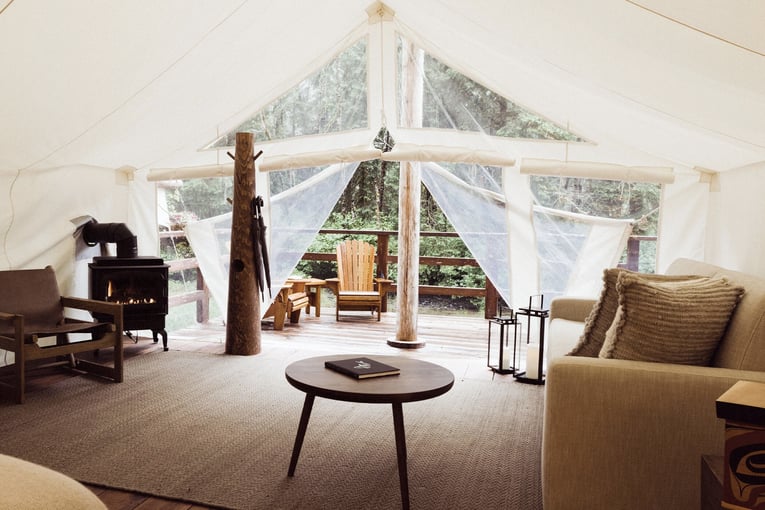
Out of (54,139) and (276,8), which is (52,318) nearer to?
(54,139)

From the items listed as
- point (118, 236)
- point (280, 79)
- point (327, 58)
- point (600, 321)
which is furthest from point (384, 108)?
point (600, 321)

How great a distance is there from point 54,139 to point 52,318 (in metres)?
1.28

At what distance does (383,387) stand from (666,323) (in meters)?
1.08

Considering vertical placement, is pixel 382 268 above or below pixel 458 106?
below

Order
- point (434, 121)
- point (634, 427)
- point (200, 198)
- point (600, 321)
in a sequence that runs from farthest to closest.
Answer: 1. point (200, 198)
2. point (434, 121)
3. point (600, 321)
4. point (634, 427)

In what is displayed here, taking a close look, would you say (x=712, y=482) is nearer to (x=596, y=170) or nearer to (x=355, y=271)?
(x=596, y=170)

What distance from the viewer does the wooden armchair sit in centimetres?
359

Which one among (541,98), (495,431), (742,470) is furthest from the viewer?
(541,98)

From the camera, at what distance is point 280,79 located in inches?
202

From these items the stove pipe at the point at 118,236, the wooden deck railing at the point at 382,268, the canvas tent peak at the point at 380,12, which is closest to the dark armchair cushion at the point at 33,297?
the stove pipe at the point at 118,236

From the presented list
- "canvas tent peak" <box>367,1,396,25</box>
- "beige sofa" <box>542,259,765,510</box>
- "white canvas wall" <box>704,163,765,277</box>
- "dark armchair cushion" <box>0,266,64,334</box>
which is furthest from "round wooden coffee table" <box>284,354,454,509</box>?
"canvas tent peak" <box>367,1,396,25</box>

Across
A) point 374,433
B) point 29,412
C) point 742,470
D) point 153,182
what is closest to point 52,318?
point 29,412

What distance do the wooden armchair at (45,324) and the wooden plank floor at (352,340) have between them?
32 cm

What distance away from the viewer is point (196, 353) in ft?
16.2
